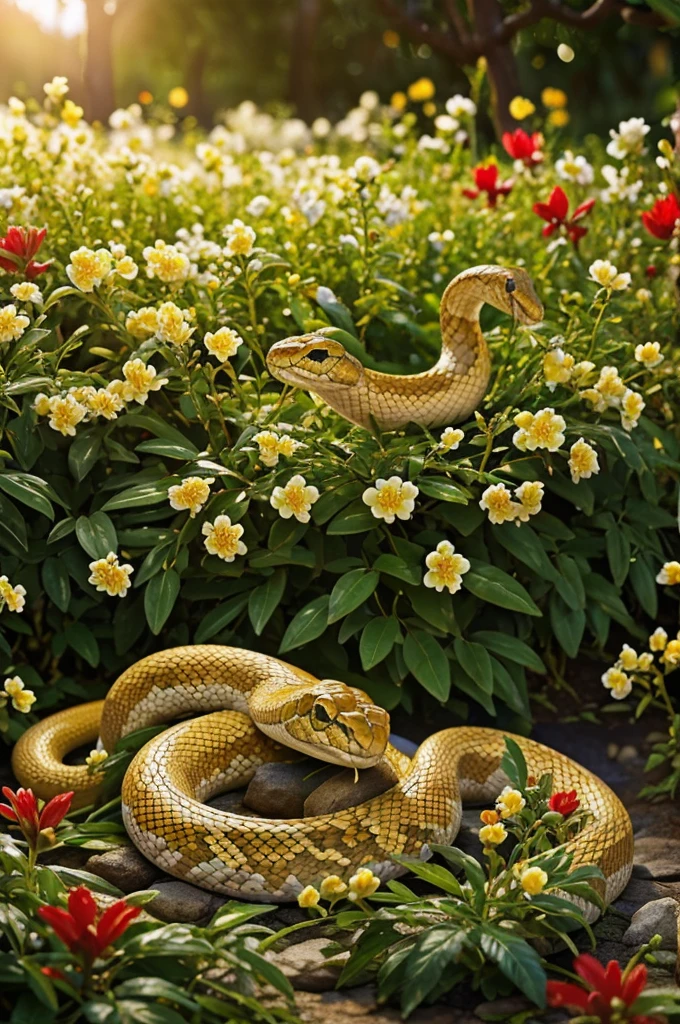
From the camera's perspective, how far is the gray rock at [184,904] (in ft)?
10.8

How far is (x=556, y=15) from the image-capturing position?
7.39m

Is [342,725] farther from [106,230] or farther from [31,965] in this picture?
[106,230]

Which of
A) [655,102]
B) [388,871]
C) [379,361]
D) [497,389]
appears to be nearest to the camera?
[388,871]

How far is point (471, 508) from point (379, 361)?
47.2 inches

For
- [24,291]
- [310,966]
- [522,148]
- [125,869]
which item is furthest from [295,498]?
[522,148]

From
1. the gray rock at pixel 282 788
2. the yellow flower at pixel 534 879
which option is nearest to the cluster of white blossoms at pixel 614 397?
the gray rock at pixel 282 788

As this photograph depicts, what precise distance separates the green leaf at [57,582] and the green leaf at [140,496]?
10.9 inches

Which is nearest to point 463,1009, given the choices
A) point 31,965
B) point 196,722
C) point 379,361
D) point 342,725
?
point 342,725

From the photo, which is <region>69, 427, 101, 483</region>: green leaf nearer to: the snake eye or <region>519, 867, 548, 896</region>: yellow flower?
the snake eye

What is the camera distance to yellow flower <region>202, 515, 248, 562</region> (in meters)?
4.12

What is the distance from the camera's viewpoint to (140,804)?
3.46 meters

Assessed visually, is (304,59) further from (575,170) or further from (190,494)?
(190,494)

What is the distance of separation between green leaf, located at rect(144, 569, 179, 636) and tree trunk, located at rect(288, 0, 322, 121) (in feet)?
46.7

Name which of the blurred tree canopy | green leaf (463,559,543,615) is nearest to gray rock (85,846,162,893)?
green leaf (463,559,543,615)
